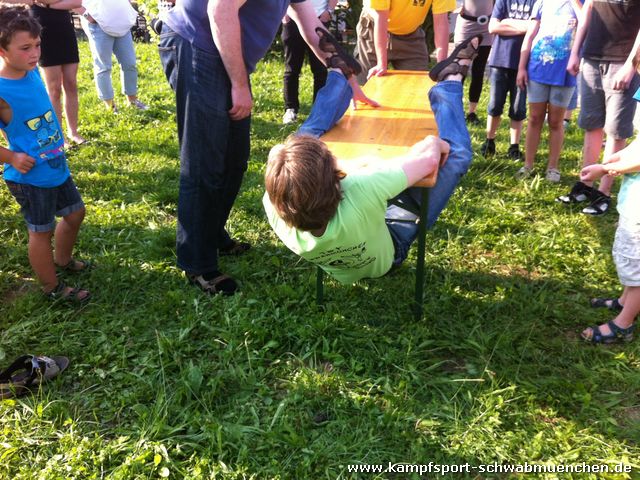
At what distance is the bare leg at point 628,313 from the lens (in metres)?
2.63

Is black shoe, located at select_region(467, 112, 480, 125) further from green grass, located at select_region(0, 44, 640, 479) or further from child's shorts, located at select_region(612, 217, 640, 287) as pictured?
child's shorts, located at select_region(612, 217, 640, 287)

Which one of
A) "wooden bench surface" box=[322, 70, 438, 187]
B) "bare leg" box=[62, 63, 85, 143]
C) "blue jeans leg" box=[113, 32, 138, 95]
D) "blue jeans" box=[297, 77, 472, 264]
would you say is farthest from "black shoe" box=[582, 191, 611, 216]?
"blue jeans leg" box=[113, 32, 138, 95]

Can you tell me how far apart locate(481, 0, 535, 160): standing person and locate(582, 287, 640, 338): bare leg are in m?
2.38

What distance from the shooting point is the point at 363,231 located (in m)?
2.36

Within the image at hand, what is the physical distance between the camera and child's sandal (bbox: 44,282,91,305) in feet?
10.1

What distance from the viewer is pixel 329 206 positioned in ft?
7.30

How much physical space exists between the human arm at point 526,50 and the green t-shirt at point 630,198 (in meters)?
1.94

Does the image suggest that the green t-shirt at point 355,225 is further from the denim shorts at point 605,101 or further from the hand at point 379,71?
the denim shorts at point 605,101

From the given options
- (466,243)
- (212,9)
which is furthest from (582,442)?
(212,9)

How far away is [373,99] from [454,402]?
6.51 feet

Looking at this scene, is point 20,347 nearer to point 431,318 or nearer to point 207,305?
point 207,305

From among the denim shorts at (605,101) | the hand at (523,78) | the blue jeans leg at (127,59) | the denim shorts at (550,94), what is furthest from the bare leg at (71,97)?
the denim shorts at (605,101)

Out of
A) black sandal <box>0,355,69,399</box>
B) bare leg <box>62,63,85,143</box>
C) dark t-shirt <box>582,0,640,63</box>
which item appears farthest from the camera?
bare leg <box>62,63,85,143</box>

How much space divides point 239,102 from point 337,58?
28.3 inches
